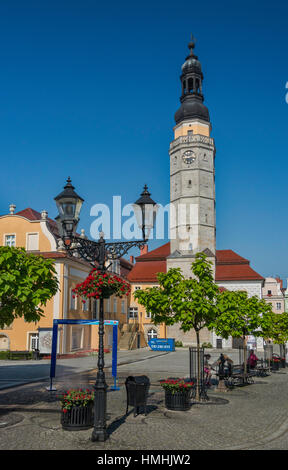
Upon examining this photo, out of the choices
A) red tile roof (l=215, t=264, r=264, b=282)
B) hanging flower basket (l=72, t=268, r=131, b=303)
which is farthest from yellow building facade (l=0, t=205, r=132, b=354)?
hanging flower basket (l=72, t=268, r=131, b=303)

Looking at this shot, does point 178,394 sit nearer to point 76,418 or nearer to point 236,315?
point 76,418

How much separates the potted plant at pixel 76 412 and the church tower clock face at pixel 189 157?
47.8m

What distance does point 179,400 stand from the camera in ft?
41.0

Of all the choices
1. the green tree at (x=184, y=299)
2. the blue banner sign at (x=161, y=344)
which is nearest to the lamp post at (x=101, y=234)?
the green tree at (x=184, y=299)

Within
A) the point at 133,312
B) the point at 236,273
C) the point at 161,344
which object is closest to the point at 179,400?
the point at 161,344

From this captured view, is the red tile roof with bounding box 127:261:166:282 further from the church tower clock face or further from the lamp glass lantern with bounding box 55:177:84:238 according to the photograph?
the lamp glass lantern with bounding box 55:177:84:238

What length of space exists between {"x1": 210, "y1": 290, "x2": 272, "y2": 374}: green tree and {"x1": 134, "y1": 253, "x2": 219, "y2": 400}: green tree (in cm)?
42

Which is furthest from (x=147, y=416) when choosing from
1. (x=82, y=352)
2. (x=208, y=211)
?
(x=208, y=211)

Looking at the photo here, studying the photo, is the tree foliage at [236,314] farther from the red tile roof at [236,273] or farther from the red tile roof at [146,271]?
Answer: the red tile roof at [146,271]

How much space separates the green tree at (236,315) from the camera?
15.9 meters

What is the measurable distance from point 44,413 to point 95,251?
209 inches

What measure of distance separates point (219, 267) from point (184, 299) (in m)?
44.9

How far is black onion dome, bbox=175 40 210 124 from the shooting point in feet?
189
